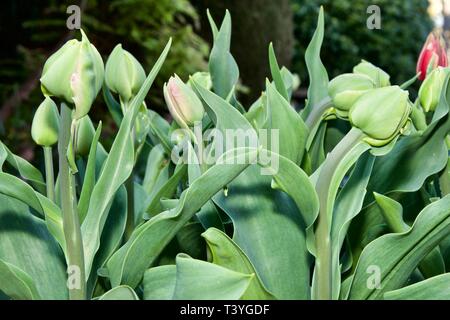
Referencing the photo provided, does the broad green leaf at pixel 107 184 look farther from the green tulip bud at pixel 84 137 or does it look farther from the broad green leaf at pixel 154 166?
the broad green leaf at pixel 154 166

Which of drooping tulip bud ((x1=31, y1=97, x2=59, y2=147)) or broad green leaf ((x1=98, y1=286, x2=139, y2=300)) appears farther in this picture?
drooping tulip bud ((x1=31, y1=97, x2=59, y2=147))

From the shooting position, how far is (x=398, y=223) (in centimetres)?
46

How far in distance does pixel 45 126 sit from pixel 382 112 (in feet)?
0.77

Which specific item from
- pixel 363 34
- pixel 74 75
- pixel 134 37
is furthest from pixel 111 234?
pixel 363 34

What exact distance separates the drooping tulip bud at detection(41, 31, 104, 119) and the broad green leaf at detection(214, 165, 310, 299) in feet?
0.36

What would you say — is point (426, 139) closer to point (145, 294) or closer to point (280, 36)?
point (145, 294)

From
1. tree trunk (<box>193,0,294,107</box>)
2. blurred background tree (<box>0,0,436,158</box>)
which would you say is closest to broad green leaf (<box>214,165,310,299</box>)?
blurred background tree (<box>0,0,436,158</box>)

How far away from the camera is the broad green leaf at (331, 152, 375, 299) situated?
0.45 meters

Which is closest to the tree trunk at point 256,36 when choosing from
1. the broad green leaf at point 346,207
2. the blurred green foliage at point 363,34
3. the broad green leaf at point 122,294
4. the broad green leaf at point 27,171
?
the blurred green foliage at point 363,34

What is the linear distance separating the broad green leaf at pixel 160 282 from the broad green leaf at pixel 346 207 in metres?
0.10

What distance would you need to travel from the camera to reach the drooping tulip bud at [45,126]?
51 cm

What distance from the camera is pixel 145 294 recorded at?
45 cm

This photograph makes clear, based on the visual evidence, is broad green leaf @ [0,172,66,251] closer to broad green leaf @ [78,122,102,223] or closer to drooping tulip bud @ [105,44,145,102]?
broad green leaf @ [78,122,102,223]
